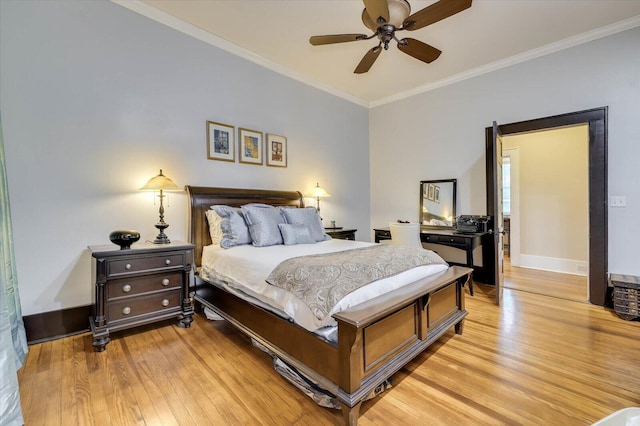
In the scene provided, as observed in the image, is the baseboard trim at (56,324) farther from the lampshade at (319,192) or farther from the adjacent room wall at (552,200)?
the adjacent room wall at (552,200)

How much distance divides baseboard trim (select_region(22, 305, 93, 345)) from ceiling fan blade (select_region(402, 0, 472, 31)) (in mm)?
3685

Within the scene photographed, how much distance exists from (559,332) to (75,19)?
16.8 feet

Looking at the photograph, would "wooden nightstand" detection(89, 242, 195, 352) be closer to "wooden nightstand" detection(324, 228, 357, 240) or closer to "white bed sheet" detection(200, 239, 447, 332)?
"white bed sheet" detection(200, 239, 447, 332)

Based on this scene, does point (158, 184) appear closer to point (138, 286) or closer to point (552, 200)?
point (138, 286)

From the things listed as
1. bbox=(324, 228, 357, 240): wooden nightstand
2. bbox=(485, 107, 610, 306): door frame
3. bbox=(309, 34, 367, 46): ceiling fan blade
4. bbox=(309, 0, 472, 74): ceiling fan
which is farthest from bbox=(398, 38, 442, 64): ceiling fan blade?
bbox=(324, 228, 357, 240): wooden nightstand

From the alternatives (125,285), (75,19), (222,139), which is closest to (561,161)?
(222,139)

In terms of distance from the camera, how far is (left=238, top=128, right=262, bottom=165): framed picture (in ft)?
12.1

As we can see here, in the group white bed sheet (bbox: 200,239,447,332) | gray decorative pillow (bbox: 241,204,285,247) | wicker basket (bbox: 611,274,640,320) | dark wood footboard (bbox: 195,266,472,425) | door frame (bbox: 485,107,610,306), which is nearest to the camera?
dark wood footboard (bbox: 195,266,472,425)

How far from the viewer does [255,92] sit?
150 inches

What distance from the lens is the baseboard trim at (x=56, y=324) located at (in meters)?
2.36

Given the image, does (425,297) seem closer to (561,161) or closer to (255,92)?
(255,92)

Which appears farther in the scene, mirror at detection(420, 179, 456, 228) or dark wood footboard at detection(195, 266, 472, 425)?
mirror at detection(420, 179, 456, 228)

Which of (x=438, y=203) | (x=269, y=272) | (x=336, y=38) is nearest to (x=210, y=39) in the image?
(x=336, y=38)

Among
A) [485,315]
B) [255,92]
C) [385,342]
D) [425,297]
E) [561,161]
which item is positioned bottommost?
[485,315]
